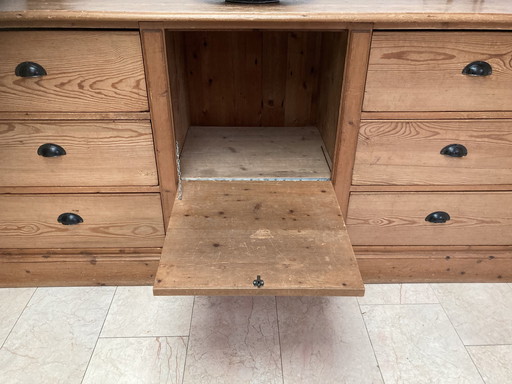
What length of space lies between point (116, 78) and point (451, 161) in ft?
3.19

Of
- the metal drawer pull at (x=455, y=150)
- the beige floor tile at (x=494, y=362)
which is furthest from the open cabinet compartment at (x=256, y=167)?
the beige floor tile at (x=494, y=362)

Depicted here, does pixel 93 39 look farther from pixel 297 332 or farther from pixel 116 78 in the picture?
pixel 297 332

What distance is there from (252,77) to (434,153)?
28.2 inches

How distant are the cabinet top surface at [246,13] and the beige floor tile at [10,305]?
0.84m

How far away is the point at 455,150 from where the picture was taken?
3.80 feet

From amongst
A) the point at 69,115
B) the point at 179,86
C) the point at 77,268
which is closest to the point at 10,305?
the point at 77,268

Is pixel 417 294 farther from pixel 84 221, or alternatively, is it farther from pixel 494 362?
pixel 84 221

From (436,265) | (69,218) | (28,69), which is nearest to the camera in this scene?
(28,69)

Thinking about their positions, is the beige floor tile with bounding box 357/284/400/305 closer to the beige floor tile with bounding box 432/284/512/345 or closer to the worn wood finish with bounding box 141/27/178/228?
the beige floor tile with bounding box 432/284/512/345

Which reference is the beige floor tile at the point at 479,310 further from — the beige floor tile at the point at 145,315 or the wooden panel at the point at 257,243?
the beige floor tile at the point at 145,315

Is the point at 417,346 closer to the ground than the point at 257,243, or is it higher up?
closer to the ground

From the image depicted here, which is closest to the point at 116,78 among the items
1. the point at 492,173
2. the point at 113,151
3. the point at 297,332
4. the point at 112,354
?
the point at 113,151

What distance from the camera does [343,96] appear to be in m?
1.09

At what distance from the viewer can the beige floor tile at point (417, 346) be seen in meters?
1.08
